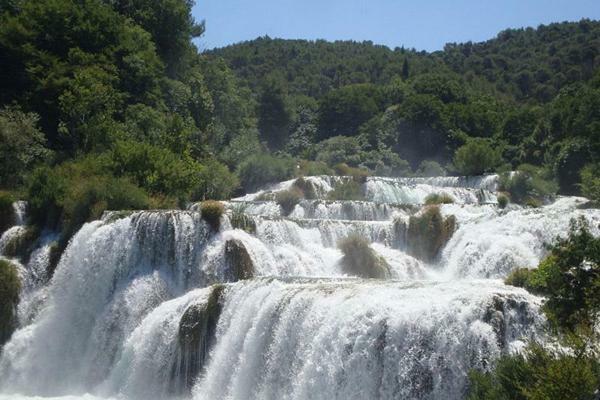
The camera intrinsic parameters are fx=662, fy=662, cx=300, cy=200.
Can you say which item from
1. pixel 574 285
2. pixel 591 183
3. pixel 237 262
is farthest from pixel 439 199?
pixel 574 285

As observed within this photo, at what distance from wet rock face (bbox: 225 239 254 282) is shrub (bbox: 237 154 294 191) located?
17.4 metres

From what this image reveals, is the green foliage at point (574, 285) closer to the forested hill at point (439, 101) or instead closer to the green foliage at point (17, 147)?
the green foliage at point (17, 147)

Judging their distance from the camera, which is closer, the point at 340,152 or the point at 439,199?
the point at 439,199

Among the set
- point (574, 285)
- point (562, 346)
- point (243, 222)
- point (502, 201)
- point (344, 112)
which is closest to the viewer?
point (562, 346)

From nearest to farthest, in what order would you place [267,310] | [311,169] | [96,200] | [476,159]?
1. [267,310]
2. [96,200]
3. [311,169]
4. [476,159]

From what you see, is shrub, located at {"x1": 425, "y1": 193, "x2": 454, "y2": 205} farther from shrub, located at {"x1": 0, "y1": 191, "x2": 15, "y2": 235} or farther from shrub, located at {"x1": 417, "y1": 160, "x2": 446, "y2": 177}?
shrub, located at {"x1": 417, "y1": 160, "x2": 446, "y2": 177}

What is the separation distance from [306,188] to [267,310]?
2014 centimetres

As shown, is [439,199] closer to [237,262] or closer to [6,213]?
[237,262]

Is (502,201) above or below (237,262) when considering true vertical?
above

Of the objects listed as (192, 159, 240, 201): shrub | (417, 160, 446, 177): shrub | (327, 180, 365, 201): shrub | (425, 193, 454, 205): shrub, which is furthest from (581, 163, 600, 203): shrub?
(417, 160, 446, 177): shrub

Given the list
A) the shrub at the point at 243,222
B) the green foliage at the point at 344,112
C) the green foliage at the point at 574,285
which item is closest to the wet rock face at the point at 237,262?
the shrub at the point at 243,222

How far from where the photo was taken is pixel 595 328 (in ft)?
37.2

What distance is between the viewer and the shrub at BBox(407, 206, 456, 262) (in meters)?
23.5

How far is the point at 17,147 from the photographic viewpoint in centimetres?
2936
